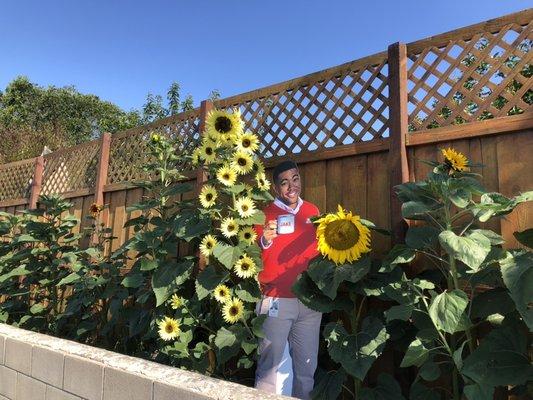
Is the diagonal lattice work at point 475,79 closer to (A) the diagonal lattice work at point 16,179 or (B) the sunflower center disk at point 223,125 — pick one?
(B) the sunflower center disk at point 223,125

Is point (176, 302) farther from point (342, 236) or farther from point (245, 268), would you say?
point (342, 236)

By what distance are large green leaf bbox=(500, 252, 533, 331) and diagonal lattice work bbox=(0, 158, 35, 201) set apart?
19.5ft

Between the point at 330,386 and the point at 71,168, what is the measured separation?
426 centimetres

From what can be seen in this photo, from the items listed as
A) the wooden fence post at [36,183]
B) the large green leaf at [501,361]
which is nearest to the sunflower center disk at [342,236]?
the large green leaf at [501,361]

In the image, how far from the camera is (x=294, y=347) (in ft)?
8.69

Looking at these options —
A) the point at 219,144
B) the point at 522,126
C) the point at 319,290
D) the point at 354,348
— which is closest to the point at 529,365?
the point at 354,348

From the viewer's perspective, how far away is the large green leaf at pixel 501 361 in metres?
1.64

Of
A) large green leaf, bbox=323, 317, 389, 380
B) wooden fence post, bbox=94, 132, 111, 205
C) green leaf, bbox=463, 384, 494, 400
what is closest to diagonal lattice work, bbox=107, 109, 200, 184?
wooden fence post, bbox=94, 132, 111, 205

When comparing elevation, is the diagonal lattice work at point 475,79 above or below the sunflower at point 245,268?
above

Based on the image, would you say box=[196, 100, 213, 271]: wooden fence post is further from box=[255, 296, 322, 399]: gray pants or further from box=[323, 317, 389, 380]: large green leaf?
box=[323, 317, 389, 380]: large green leaf

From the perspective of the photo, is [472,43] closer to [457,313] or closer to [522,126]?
[522,126]

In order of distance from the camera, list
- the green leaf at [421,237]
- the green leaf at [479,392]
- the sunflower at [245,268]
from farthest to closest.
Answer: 1. the sunflower at [245,268]
2. the green leaf at [421,237]
3. the green leaf at [479,392]

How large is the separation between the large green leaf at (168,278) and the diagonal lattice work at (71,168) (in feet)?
7.98

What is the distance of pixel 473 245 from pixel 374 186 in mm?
1067
